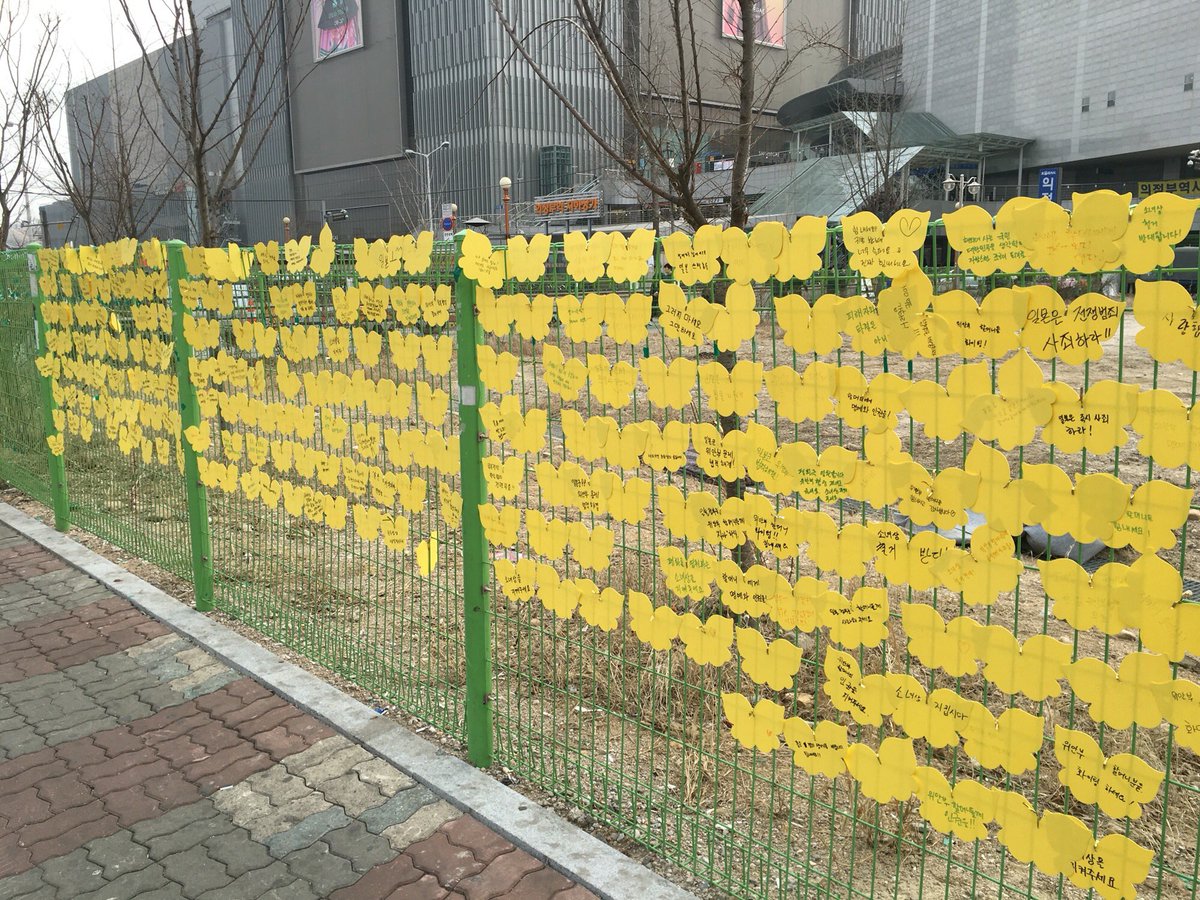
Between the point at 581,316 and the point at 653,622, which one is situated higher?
the point at 581,316

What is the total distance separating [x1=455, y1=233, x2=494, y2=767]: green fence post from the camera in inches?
132

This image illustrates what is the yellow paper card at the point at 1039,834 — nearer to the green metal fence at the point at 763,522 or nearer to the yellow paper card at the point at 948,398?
the green metal fence at the point at 763,522

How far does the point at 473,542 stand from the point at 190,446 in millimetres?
2556

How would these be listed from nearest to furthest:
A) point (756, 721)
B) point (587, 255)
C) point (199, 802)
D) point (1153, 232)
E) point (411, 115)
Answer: point (1153, 232), point (756, 721), point (587, 255), point (199, 802), point (411, 115)

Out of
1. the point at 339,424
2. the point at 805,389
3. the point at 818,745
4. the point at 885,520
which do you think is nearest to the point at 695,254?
the point at 805,389

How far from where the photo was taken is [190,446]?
17.2 ft

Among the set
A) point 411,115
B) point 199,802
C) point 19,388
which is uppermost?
point 411,115

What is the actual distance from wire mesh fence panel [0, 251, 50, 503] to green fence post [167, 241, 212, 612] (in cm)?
260

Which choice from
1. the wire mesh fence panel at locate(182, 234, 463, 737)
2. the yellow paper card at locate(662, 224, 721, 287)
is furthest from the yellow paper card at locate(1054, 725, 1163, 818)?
the wire mesh fence panel at locate(182, 234, 463, 737)

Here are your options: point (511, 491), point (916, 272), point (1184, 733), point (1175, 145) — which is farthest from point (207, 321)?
point (1175, 145)

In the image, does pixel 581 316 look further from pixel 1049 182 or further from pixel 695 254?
pixel 1049 182

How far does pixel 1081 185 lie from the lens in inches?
1762

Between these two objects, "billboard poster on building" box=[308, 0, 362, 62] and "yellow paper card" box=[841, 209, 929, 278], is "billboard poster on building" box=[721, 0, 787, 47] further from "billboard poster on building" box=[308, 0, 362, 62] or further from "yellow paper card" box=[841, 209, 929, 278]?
"billboard poster on building" box=[308, 0, 362, 62]

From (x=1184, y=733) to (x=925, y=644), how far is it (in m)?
0.57
